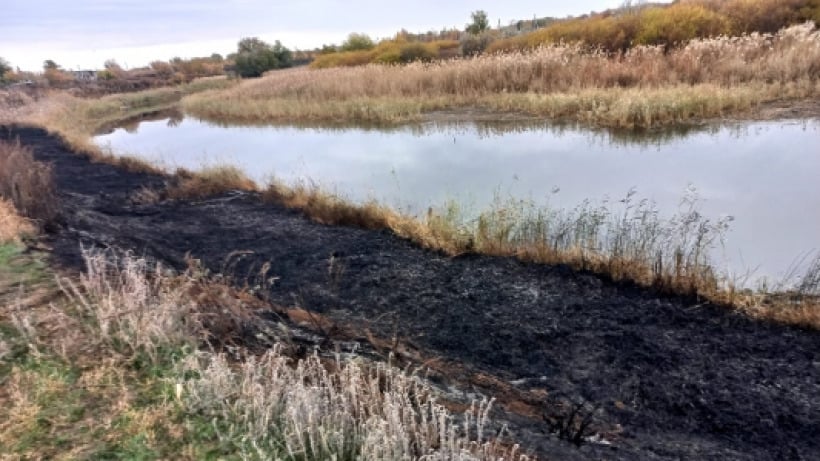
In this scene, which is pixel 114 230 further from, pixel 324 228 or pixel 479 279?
pixel 479 279

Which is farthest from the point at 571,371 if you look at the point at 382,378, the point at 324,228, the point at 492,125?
the point at 492,125

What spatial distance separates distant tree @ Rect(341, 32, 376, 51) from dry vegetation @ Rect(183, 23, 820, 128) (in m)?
21.8

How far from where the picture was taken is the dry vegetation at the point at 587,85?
14.2 m

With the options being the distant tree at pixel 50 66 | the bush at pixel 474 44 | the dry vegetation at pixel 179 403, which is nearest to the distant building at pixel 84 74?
the distant tree at pixel 50 66

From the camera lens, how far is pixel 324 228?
28.4ft

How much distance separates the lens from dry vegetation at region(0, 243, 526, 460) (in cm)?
282

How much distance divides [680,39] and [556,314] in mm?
19530

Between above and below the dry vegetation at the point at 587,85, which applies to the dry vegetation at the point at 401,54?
above

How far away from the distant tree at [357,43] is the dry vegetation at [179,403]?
1742 inches

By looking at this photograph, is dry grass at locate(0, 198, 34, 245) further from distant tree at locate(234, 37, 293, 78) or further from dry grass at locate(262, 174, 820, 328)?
distant tree at locate(234, 37, 293, 78)

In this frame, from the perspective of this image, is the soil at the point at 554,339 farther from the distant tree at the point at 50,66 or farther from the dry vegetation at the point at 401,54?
the distant tree at the point at 50,66

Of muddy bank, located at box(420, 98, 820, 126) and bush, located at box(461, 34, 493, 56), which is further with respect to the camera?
bush, located at box(461, 34, 493, 56)

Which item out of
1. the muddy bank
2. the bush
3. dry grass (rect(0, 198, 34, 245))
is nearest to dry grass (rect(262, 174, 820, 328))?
dry grass (rect(0, 198, 34, 245))

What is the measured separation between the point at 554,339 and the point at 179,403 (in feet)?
10.6
